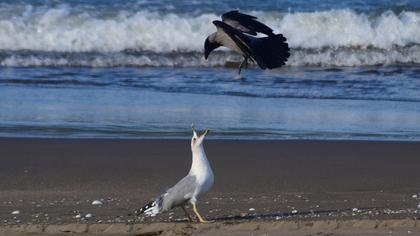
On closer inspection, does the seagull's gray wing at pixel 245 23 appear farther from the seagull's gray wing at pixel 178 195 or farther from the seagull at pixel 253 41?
the seagull's gray wing at pixel 178 195

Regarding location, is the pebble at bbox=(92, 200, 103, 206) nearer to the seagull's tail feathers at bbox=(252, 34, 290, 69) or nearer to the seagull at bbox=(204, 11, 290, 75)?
the seagull at bbox=(204, 11, 290, 75)

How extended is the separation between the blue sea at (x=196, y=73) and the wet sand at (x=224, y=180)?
65 cm

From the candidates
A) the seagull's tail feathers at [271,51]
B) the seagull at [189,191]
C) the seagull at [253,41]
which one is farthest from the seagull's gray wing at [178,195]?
the seagull's tail feathers at [271,51]

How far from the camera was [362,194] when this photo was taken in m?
7.20

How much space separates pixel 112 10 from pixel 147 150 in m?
11.2

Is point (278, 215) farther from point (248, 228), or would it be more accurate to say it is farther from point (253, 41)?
point (253, 41)

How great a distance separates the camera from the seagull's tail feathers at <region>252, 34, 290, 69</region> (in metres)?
9.43

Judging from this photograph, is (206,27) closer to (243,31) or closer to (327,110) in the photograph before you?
(327,110)

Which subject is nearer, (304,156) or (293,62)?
(304,156)

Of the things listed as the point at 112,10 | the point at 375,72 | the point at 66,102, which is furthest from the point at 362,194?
the point at 112,10

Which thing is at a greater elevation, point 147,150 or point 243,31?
point 243,31

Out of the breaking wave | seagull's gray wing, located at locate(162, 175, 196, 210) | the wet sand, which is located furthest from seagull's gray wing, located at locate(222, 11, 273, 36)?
the breaking wave

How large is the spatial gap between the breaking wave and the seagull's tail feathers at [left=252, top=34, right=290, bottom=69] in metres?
6.12

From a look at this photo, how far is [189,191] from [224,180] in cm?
123
